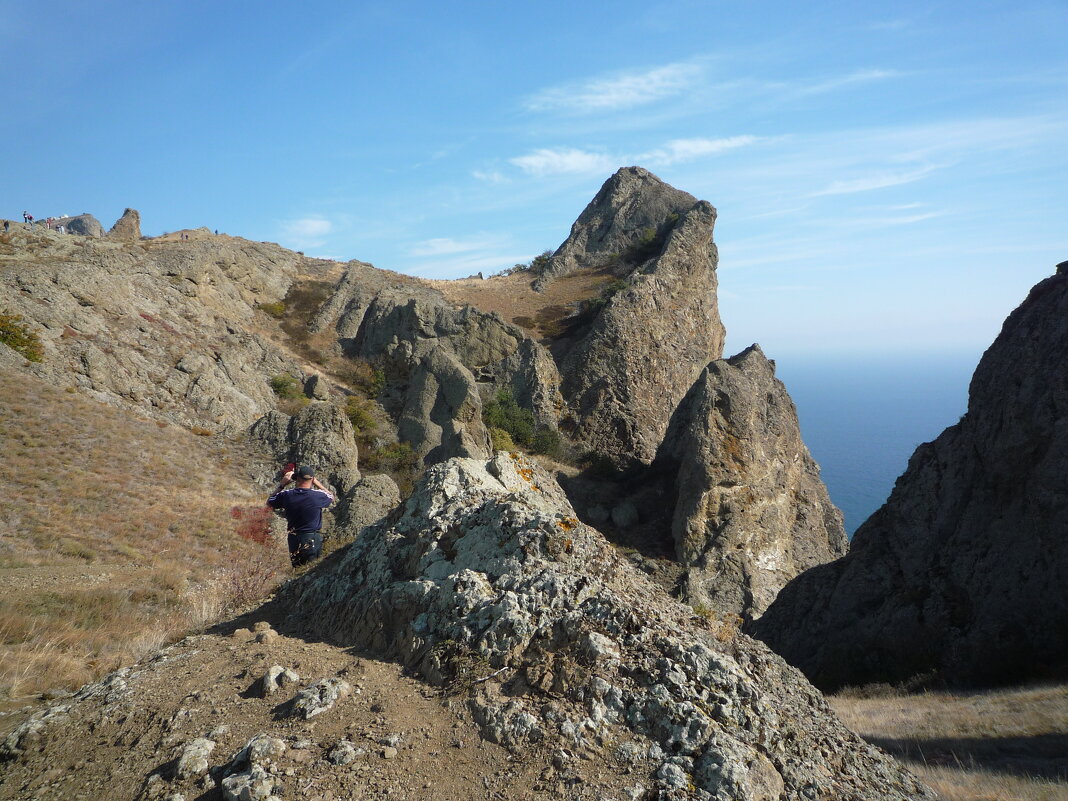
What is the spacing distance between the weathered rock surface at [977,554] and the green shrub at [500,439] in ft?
62.1

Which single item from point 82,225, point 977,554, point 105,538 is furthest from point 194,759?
point 82,225

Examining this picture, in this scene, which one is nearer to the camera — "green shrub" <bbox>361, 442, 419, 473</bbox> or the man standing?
the man standing

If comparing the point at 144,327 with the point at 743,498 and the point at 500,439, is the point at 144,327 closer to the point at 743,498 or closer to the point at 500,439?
the point at 500,439

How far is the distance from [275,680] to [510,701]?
1.67m

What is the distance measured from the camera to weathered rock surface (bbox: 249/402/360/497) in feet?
76.1

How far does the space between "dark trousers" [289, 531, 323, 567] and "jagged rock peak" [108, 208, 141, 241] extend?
58.8 m

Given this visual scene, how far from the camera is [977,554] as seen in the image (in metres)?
11.6

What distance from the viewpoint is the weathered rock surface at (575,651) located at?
370cm

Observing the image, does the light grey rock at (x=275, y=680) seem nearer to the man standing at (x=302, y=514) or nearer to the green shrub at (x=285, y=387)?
the man standing at (x=302, y=514)

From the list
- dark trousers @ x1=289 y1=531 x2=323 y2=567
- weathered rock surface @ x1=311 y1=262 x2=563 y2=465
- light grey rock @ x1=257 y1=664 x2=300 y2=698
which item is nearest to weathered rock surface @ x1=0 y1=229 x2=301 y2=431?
weathered rock surface @ x1=311 y1=262 x2=563 y2=465

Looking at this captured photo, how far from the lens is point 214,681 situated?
14.1ft

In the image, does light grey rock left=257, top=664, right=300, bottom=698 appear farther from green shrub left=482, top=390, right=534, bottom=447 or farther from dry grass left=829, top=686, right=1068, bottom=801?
green shrub left=482, top=390, right=534, bottom=447

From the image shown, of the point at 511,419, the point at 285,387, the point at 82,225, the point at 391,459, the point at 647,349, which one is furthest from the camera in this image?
the point at 82,225

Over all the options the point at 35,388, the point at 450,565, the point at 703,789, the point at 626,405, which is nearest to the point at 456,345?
the point at 626,405
